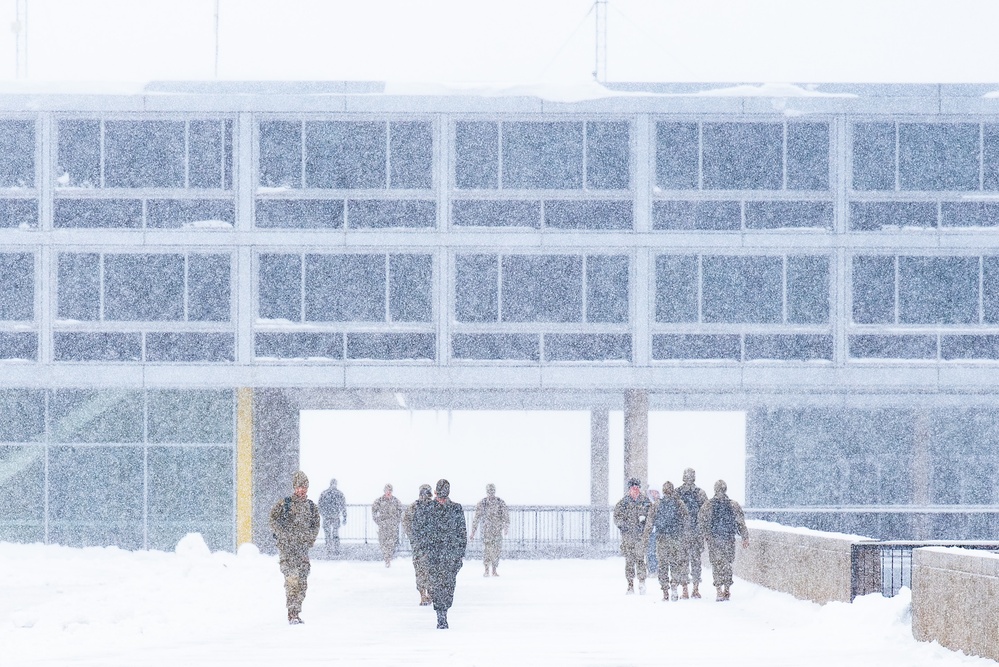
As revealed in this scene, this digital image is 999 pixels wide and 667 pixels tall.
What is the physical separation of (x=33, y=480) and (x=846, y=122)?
1847 centimetres

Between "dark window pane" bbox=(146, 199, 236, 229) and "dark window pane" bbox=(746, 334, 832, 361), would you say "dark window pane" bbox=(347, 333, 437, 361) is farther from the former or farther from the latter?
"dark window pane" bbox=(746, 334, 832, 361)

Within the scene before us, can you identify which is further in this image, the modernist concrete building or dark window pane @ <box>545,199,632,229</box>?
dark window pane @ <box>545,199,632,229</box>

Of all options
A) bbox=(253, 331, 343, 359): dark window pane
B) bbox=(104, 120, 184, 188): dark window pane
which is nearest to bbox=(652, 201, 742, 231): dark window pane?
bbox=(253, 331, 343, 359): dark window pane

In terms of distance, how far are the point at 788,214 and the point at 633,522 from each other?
14219 mm

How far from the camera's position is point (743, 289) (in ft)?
113

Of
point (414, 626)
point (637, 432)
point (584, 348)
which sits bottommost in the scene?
point (414, 626)

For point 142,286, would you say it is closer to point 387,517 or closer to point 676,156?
point 387,517

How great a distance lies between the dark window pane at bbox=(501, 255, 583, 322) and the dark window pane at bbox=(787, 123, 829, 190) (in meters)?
4.89

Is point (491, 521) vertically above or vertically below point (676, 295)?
below

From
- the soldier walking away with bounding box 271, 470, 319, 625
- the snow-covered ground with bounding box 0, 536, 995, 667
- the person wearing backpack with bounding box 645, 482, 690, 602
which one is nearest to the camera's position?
the snow-covered ground with bounding box 0, 536, 995, 667

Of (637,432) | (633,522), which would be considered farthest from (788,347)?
(633,522)

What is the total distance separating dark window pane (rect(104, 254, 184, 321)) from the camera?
33.7 m

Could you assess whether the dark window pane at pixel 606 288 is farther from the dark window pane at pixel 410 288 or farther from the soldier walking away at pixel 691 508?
the soldier walking away at pixel 691 508

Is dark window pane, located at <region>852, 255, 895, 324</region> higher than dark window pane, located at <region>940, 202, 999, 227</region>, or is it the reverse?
dark window pane, located at <region>940, 202, 999, 227</region>
